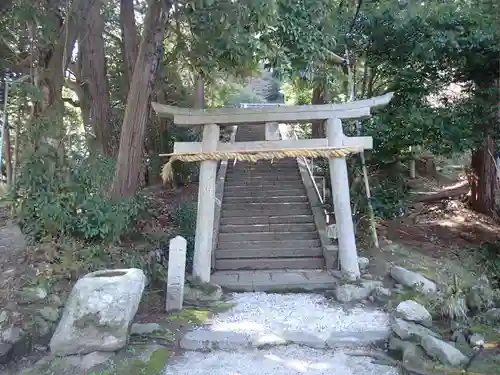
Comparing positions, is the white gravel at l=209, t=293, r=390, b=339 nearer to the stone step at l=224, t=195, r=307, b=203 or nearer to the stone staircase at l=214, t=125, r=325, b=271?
the stone staircase at l=214, t=125, r=325, b=271

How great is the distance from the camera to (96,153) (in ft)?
23.9

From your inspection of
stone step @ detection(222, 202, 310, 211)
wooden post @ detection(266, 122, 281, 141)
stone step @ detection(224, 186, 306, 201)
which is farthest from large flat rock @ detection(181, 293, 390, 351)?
stone step @ detection(224, 186, 306, 201)

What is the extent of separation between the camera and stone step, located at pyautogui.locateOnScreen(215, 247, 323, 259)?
8461 millimetres

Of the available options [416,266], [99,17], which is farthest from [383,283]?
[99,17]

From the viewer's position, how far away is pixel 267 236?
894 cm

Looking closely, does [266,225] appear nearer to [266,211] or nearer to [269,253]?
[266,211]

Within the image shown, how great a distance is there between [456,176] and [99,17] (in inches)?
541

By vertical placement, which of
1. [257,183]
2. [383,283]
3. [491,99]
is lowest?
[383,283]

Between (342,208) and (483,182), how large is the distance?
601 centimetres

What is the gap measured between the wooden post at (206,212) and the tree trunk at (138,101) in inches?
45.1

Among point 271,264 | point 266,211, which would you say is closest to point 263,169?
point 266,211

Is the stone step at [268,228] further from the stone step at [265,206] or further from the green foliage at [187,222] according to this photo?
the stone step at [265,206]

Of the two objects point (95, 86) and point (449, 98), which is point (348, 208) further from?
point (95, 86)

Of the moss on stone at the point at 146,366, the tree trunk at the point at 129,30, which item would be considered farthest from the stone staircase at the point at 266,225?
the tree trunk at the point at 129,30
